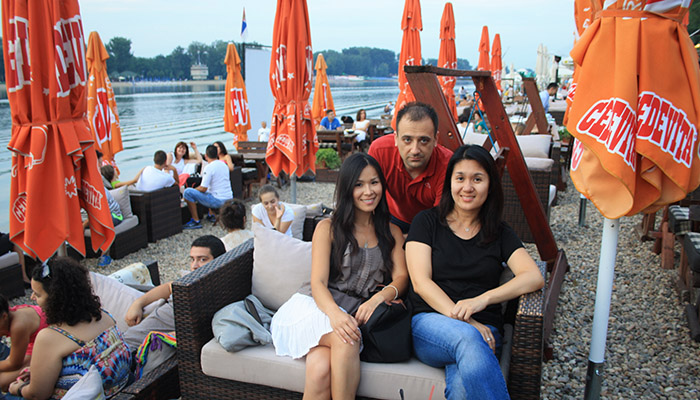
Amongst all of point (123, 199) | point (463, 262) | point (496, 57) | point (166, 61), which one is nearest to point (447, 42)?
point (496, 57)

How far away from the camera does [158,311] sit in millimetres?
2758

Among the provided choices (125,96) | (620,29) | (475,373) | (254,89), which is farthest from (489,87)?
(125,96)

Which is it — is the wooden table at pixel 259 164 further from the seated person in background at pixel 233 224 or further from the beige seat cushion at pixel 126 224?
the seated person in background at pixel 233 224

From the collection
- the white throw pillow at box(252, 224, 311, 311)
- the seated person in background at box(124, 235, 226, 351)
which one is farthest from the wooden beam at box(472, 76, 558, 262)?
the seated person in background at box(124, 235, 226, 351)

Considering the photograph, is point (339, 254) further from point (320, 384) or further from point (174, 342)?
point (174, 342)

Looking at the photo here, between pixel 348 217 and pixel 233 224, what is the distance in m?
1.95

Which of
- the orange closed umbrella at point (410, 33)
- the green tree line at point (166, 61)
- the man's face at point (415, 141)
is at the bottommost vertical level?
the man's face at point (415, 141)

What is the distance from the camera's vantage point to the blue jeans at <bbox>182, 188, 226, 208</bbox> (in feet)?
21.5

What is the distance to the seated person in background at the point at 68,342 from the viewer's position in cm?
219

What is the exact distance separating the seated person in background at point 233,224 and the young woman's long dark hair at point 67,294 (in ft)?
5.80

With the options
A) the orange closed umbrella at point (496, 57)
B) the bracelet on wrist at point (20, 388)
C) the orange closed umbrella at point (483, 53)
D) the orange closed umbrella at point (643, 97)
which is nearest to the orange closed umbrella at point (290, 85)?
the bracelet on wrist at point (20, 388)

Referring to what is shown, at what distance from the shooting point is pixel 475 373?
1961mm

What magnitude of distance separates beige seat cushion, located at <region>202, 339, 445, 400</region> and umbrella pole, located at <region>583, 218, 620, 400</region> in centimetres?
84

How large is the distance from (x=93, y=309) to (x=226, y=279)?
0.66 meters
